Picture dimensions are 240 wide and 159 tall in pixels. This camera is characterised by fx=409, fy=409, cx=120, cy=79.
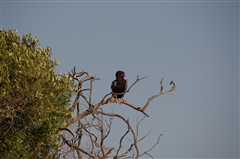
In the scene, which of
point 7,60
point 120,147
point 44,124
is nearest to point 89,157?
point 120,147

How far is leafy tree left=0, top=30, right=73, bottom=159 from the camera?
12.2 m

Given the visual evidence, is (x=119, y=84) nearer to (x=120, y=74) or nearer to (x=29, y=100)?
(x=120, y=74)

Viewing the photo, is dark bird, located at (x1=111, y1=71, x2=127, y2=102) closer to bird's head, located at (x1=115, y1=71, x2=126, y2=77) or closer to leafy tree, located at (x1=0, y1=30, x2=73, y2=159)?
bird's head, located at (x1=115, y1=71, x2=126, y2=77)

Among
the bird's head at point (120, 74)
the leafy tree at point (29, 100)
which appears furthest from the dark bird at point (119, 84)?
the leafy tree at point (29, 100)

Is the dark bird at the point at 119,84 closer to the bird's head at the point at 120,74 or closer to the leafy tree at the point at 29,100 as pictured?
the bird's head at the point at 120,74

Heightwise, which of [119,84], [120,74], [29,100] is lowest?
[29,100]

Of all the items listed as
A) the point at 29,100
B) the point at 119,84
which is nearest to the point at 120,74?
the point at 119,84

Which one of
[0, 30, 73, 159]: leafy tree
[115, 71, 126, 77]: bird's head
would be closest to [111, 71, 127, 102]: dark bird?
[115, 71, 126, 77]: bird's head

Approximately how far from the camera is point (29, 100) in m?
12.5

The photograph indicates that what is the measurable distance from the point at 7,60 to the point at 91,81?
325cm

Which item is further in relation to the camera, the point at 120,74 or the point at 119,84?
the point at 120,74

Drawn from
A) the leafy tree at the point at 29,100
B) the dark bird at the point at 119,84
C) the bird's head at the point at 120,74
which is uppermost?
the bird's head at the point at 120,74

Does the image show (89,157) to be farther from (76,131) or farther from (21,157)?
(21,157)

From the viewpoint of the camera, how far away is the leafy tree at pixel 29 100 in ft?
40.1
